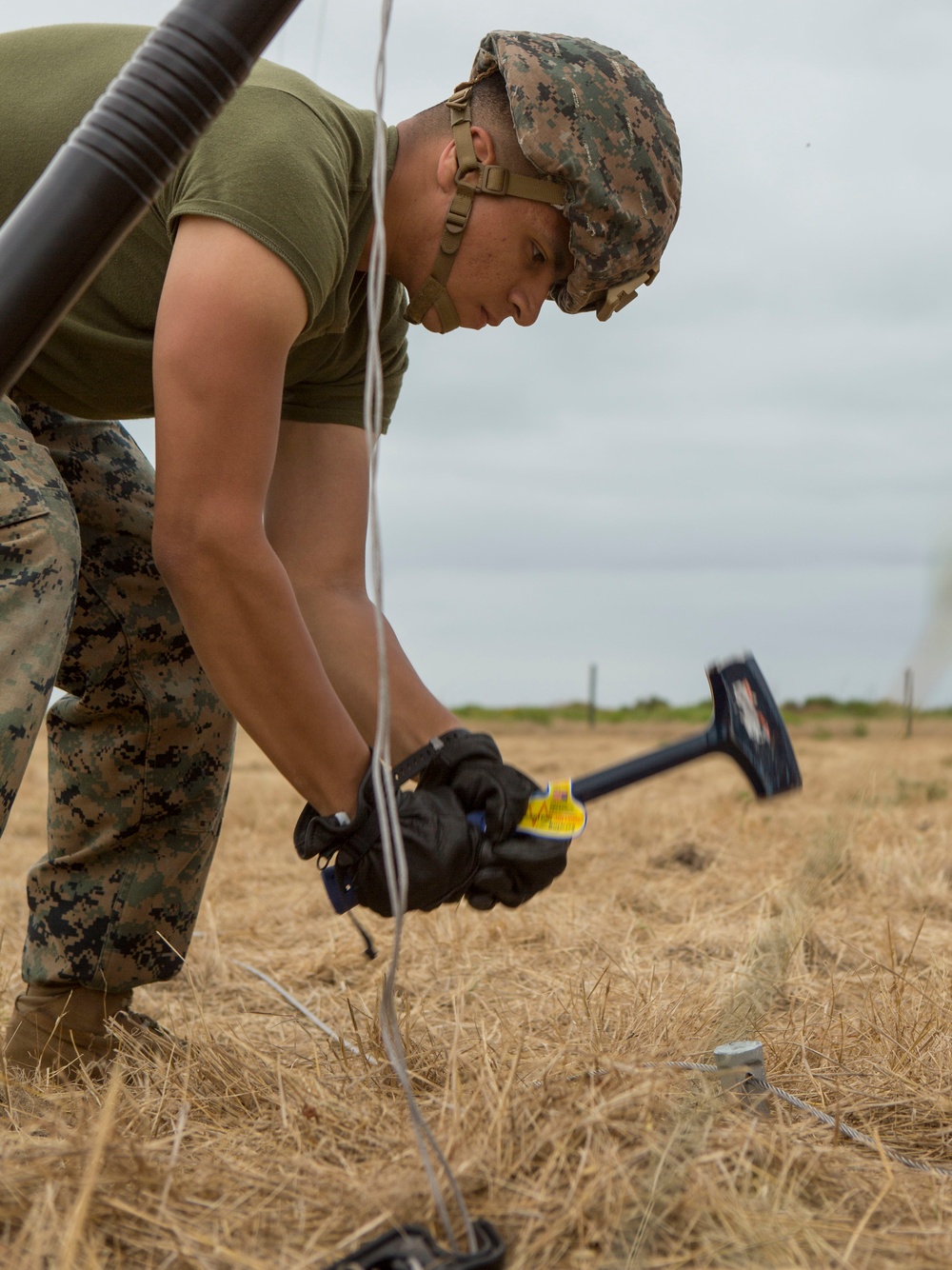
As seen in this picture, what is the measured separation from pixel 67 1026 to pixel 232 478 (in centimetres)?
135

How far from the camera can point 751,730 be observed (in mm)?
2236

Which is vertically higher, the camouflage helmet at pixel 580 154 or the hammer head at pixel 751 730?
the camouflage helmet at pixel 580 154

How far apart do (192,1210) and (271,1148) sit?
24cm

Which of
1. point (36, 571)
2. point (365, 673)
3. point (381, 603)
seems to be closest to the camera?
point (381, 603)

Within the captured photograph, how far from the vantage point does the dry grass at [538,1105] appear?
4.34ft

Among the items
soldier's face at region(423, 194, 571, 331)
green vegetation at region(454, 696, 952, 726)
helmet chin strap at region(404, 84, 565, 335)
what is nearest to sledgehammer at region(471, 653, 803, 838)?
soldier's face at region(423, 194, 571, 331)

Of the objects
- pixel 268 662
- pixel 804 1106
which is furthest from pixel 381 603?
pixel 804 1106

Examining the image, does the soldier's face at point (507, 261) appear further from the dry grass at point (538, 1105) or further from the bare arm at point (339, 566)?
the dry grass at point (538, 1105)

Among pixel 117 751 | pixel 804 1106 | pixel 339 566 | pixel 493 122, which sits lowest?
pixel 804 1106

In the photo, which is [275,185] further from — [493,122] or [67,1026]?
[67,1026]

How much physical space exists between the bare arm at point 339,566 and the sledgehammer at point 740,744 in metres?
0.39

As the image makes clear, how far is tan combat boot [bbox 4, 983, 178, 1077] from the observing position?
235 centimetres

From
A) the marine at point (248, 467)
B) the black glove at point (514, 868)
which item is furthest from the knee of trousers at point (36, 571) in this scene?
the black glove at point (514, 868)

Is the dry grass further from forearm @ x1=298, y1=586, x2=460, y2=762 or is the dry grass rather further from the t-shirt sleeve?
the t-shirt sleeve
